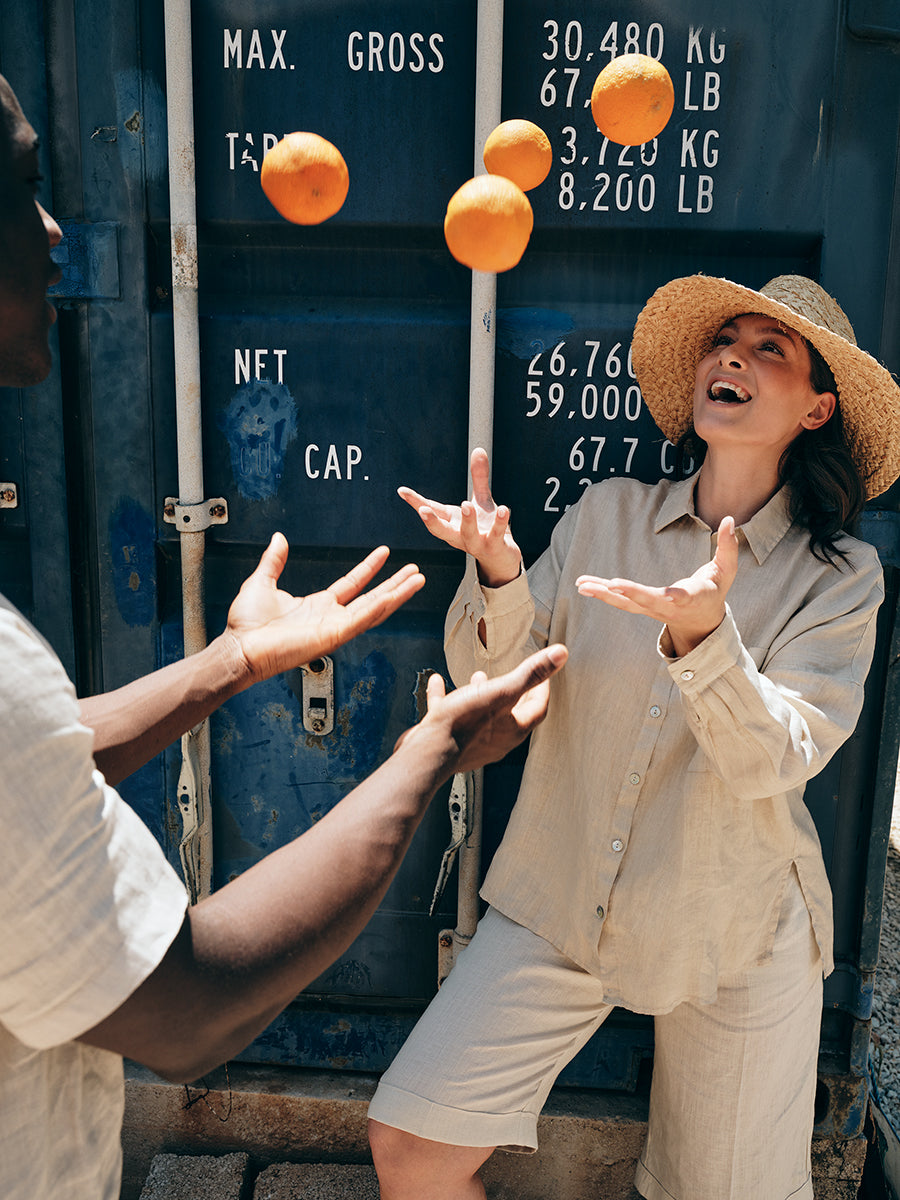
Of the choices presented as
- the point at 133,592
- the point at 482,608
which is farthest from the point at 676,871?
the point at 133,592

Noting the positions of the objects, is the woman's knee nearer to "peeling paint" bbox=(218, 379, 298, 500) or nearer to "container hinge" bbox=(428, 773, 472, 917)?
"container hinge" bbox=(428, 773, 472, 917)

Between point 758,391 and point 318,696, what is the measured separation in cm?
114

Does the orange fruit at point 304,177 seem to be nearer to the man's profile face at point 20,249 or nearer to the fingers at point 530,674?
the man's profile face at point 20,249

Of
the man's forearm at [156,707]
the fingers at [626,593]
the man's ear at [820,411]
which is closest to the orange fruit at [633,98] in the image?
the man's ear at [820,411]

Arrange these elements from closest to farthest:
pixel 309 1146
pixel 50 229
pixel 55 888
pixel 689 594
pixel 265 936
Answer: pixel 55 888, pixel 265 936, pixel 50 229, pixel 689 594, pixel 309 1146

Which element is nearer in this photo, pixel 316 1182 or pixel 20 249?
pixel 20 249

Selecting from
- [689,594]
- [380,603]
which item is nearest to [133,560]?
[380,603]

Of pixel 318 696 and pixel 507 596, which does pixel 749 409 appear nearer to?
pixel 507 596

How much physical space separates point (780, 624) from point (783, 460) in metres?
0.36

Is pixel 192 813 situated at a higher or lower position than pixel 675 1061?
higher

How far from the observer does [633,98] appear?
5.66ft

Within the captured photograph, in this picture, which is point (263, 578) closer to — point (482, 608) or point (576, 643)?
point (482, 608)

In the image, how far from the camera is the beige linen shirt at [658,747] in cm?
170

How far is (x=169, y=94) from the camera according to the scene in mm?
1926
